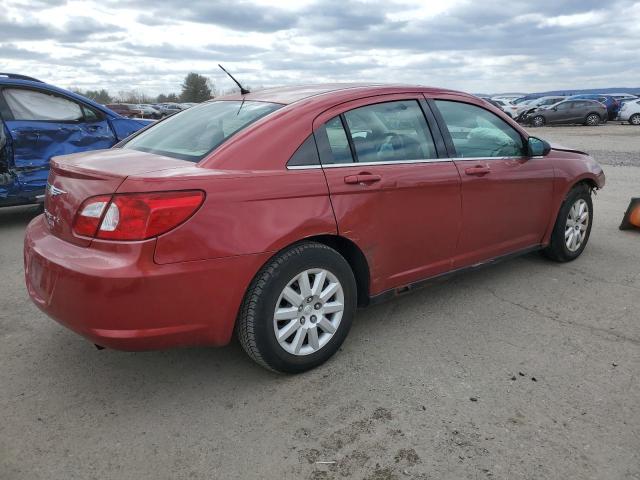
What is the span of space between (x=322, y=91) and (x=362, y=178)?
68cm

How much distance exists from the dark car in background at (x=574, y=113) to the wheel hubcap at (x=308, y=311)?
28.3m

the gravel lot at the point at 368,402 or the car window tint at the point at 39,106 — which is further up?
the car window tint at the point at 39,106

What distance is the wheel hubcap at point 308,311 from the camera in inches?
113

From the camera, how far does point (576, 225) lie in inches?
193

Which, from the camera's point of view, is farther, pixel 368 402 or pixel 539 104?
pixel 539 104

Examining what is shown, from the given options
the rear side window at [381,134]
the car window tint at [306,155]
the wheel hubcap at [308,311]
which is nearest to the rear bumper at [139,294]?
the wheel hubcap at [308,311]

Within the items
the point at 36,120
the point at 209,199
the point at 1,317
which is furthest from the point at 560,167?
the point at 36,120

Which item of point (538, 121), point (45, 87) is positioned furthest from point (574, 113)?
point (45, 87)

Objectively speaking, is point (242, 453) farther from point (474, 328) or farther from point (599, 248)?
point (599, 248)

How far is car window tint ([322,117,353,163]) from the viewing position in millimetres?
3100

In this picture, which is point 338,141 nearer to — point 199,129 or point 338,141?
point 338,141

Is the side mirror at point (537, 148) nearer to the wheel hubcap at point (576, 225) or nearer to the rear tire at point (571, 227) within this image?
the rear tire at point (571, 227)

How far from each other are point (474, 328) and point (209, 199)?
202 centimetres

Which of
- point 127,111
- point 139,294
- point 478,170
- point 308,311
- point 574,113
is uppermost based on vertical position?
point 127,111
